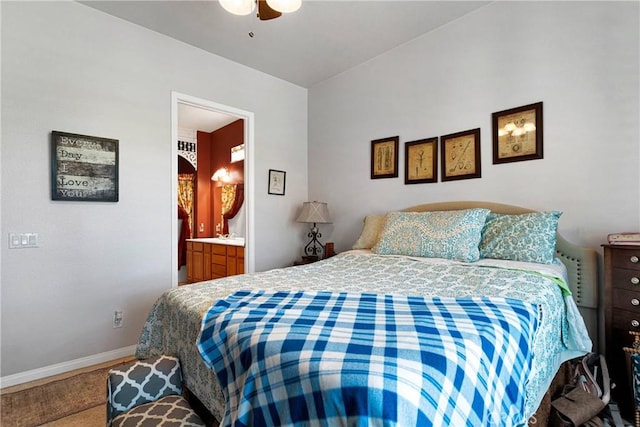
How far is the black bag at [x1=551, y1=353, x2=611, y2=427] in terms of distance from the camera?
1.55m

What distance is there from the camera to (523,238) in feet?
6.77

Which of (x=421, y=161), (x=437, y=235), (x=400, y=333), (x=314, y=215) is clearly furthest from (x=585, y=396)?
(x=314, y=215)

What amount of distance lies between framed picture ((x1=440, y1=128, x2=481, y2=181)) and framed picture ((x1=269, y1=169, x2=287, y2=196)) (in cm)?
194

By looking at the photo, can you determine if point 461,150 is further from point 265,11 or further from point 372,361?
point 372,361

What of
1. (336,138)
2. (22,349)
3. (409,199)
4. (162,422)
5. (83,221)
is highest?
(336,138)

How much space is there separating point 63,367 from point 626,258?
3.86 meters

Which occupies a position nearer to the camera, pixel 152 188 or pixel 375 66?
pixel 152 188

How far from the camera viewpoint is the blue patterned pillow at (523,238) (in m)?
2.00

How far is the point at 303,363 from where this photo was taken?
0.82m

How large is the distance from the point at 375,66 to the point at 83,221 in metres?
3.16

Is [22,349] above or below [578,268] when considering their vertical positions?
below

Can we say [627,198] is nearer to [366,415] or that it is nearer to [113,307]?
[366,415]

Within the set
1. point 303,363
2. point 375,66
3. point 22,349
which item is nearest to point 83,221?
point 22,349

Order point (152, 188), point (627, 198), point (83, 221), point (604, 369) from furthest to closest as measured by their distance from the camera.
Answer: point (152, 188)
point (83, 221)
point (627, 198)
point (604, 369)
